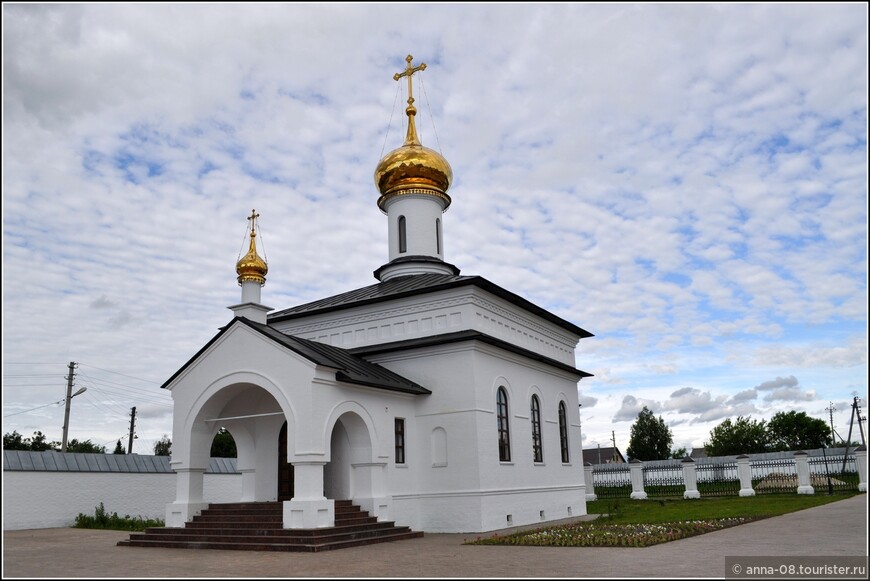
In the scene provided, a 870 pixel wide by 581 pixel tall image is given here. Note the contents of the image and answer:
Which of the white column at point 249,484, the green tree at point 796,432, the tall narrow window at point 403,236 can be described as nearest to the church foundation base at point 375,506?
the white column at point 249,484

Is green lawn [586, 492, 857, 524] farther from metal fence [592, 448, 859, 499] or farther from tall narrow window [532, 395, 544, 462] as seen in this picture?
metal fence [592, 448, 859, 499]

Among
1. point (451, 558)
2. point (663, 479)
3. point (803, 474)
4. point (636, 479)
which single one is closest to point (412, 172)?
point (451, 558)

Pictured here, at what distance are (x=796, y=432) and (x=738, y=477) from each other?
40.0 meters

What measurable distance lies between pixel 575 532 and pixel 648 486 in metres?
20.4

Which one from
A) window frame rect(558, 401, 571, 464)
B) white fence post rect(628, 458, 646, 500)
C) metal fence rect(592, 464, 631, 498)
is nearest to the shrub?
window frame rect(558, 401, 571, 464)

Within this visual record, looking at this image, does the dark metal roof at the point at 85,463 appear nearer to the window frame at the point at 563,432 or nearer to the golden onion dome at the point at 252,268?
the golden onion dome at the point at 252,268

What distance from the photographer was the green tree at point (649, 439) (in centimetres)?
6131

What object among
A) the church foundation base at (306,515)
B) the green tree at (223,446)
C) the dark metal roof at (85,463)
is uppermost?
the green tree at (223,446)

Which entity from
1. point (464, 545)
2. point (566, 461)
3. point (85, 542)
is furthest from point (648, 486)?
point (85, 542)

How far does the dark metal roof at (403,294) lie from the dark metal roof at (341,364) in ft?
5.62

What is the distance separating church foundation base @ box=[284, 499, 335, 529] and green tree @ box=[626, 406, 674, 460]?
170ft

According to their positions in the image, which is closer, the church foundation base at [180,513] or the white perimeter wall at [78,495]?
the church foundation base at [180,513]

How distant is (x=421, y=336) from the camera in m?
17.8

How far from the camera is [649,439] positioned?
61.9 m
